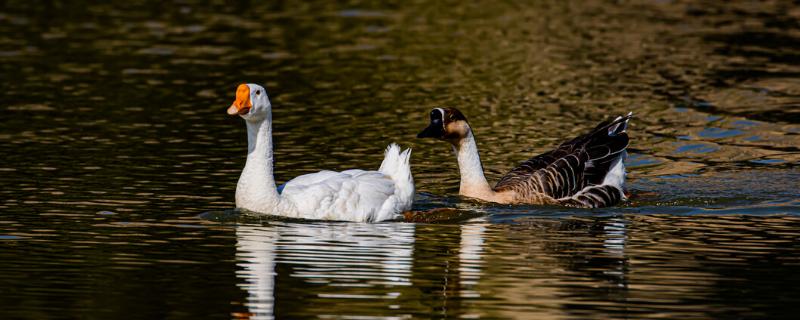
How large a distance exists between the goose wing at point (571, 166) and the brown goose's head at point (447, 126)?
88cm

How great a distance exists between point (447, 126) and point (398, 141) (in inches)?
187

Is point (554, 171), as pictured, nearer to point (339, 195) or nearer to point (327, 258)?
point (339, 195)

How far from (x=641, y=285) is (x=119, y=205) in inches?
277

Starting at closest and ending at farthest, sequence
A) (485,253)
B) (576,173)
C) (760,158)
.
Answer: (485,253)
(576,173)
(760,158)

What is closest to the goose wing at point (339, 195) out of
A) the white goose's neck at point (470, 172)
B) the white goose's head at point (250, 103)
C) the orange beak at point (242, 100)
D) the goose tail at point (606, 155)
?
the white goose's head at point (250, 103)

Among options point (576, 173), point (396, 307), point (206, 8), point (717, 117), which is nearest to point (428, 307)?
point (396, 307)

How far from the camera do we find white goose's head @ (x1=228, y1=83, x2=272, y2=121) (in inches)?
607

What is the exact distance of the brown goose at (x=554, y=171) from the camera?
18.0 m

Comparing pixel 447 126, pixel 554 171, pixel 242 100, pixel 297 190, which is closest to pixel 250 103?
pixel 242 100

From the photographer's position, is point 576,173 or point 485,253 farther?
point 576,173

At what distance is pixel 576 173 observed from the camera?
1853 cm

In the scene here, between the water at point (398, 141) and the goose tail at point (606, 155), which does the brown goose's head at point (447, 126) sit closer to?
the water at point (398, 141)

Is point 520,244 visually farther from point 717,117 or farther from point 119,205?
point 717,117

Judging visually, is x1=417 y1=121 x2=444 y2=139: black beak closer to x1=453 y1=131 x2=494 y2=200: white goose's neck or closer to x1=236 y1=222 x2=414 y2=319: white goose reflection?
x1=453 y1=131 x2=494 y2=200: white goose's neck
